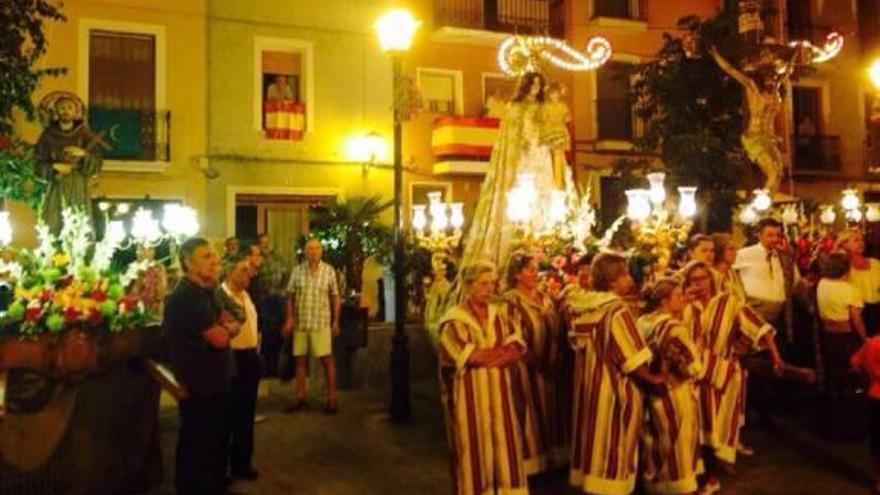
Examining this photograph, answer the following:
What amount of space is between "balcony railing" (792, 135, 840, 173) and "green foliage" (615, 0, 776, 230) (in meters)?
6.15

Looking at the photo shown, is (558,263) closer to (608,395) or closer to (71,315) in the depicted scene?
(608,395)

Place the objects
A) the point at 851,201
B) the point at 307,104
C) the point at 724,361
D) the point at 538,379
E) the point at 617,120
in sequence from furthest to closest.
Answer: the point at 617,120 < the point at 851,201 < the point at 307,104 < the point at 724,361 < the point at 538,379

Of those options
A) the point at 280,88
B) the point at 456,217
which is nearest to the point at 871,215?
the point at 456,217

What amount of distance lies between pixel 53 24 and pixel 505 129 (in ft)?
34.2

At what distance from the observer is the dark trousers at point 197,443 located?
5.66 meters

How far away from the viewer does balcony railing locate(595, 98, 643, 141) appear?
2167 cm

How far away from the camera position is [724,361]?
265 inches

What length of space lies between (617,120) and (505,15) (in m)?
3.96

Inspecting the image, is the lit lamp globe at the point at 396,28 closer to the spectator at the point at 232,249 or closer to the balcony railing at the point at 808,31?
the spectator at the point at 232,249

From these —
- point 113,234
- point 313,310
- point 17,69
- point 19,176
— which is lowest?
point 313,310

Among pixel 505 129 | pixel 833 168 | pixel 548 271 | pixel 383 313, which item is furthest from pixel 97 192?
pixel 833 168

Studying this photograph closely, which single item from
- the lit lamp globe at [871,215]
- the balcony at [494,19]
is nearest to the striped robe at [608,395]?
the lit lamp globe at [871,215]

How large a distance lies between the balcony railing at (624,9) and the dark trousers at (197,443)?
18.6 metres

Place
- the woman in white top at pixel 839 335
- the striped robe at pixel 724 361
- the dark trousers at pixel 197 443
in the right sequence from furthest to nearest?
the woman in white top at pixel 839 335, the striped robe at pixel 724 361, the dark trousers at pixel 197 443
